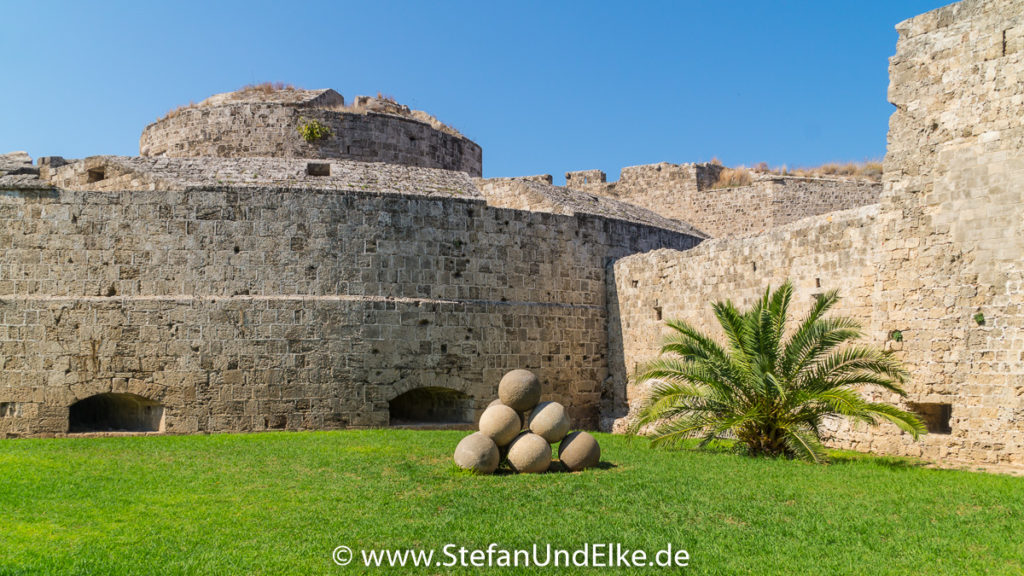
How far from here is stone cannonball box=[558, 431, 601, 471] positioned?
10492 mm

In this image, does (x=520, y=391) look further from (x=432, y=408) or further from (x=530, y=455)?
(x=432, y=408)

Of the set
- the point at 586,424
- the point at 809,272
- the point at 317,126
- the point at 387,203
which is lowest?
the point at 586,424

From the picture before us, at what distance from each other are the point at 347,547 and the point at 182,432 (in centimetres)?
880

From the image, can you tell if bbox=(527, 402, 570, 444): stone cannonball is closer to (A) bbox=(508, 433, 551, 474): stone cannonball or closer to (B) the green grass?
(A) bbox=(508, 433, 551, 474): stone cannonball

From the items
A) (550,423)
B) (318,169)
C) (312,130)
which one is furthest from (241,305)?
(550,423)

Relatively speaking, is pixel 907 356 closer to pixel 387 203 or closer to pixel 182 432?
pixel 387 203

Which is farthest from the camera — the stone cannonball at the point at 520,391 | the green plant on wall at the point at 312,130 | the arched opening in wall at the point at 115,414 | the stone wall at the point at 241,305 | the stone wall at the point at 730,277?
the green plant on wall at the point at 312,130

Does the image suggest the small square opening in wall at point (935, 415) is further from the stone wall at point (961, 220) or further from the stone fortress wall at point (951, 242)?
the stone wall at point (961, 220)

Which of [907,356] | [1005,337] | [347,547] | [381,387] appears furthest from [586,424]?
[347,547]

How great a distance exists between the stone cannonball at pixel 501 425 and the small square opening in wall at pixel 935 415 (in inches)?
206

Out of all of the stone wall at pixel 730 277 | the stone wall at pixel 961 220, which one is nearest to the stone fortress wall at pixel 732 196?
the stone wall at pixel 730 277

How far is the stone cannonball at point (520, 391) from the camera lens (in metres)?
10.7

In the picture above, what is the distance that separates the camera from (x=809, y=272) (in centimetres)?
1322

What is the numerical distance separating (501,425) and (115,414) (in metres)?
8.85
